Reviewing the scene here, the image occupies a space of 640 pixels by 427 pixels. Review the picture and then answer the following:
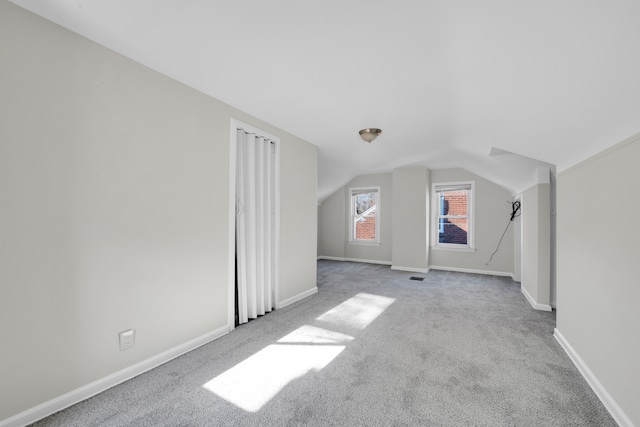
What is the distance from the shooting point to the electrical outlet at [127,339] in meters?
1.79

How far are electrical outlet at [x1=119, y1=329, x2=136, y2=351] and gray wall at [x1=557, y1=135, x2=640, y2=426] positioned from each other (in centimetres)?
292

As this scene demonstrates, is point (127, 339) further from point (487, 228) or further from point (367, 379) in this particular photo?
point (487, 228)

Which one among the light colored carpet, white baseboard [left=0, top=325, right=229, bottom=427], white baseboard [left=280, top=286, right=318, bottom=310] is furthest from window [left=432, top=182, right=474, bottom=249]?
white baseboard [left=0, top=325, right=229, bottom=427]

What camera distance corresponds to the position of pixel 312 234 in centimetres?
391

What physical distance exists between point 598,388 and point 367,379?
143 centimetres

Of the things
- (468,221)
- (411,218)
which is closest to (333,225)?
(411,218)

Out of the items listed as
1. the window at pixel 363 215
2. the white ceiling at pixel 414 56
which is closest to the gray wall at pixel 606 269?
the white ceiling at pixel 414 56

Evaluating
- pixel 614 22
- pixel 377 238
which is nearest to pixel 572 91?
pixel 614 22

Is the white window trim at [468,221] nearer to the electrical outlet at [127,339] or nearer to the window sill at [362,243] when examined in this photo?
the window sill at [362,243]

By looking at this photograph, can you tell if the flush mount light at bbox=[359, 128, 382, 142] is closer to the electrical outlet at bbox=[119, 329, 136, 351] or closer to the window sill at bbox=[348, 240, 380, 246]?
the electrical outlet at bbox=[119, 329, 136, 351]

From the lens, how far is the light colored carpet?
1.48 meters

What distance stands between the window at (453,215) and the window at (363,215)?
1.41 m

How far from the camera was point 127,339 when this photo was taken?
→ 1820mm

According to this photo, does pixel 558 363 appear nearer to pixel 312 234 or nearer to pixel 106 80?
pixel 312 234
